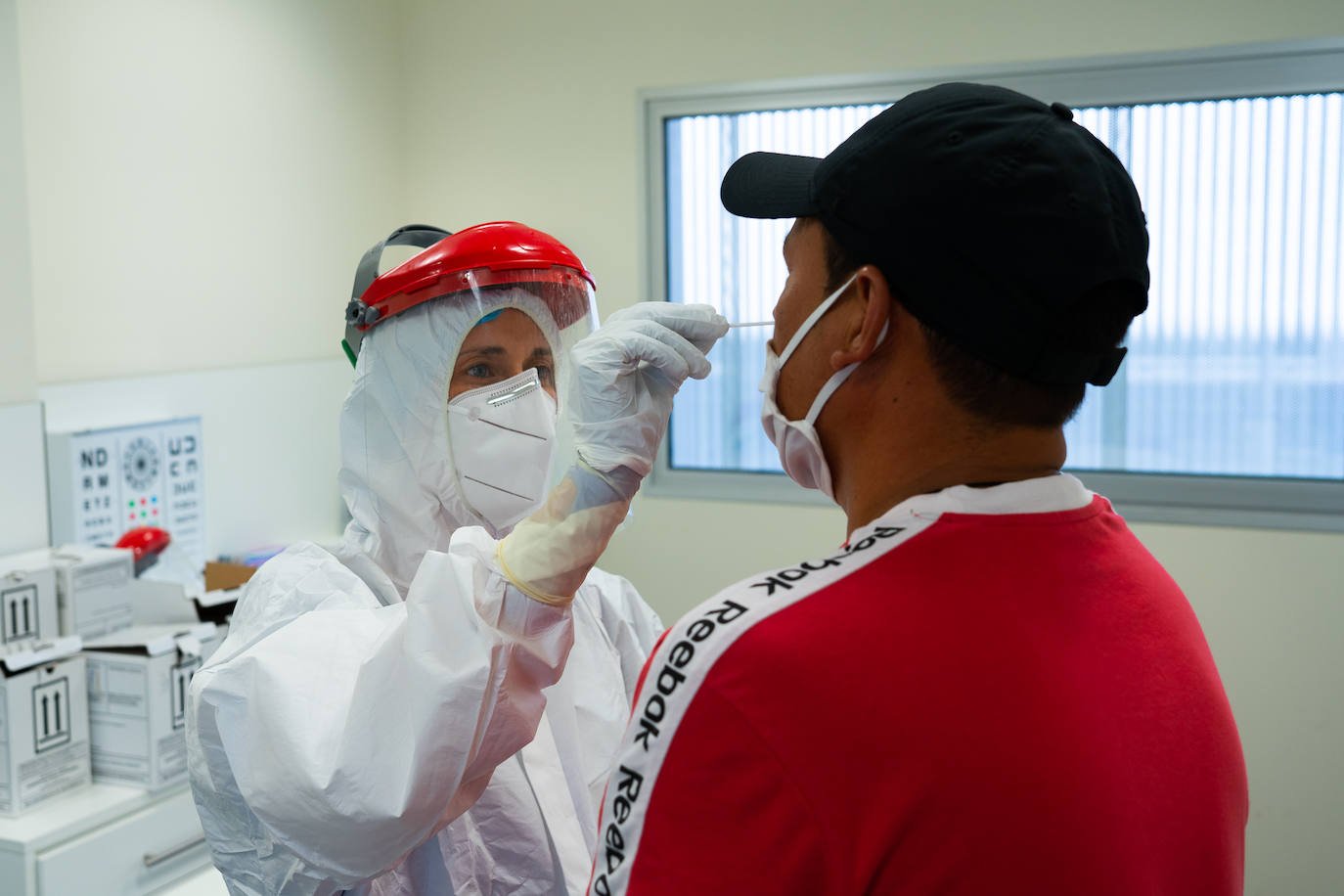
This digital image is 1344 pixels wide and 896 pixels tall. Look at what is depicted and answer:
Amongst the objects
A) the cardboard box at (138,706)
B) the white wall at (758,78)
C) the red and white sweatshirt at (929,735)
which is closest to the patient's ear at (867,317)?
the red and white sweatshirt at (929,735)

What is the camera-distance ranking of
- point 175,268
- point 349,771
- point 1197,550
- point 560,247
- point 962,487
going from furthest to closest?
1. point 1197,550
2. point 175,268
3. point 560,247
4. point 349,771
5. point 962,487

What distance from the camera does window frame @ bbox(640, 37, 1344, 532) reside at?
114 inches

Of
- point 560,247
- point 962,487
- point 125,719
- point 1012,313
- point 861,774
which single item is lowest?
point 125,719

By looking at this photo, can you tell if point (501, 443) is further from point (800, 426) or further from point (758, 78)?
point (758, 78)

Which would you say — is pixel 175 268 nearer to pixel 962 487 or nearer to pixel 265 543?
pixel 265 543

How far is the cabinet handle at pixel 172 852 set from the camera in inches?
81.4

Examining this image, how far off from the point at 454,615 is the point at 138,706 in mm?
1426

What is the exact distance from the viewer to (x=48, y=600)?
6.75ft

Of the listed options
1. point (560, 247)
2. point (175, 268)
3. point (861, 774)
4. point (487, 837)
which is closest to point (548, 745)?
point (487, 837)

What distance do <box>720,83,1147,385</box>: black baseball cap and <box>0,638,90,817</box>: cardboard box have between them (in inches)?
75.2

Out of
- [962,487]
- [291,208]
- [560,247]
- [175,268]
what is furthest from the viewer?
[291,208]

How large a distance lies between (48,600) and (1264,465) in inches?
128

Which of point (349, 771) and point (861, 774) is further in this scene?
point (349, 771)

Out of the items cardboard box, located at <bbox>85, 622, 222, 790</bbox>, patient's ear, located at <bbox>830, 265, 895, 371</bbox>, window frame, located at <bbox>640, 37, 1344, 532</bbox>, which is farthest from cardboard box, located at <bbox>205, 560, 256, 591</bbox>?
patient's ear, located at <bbox>830, 265, 895, 371</bbox>
